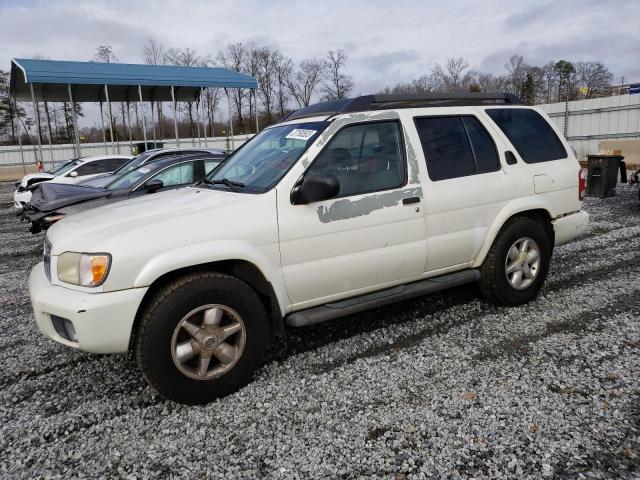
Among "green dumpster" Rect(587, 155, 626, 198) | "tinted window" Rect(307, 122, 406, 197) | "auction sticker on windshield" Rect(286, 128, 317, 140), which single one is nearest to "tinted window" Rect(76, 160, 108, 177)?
"auction sticker on windshield" Rect(286, 128, 317, 140)

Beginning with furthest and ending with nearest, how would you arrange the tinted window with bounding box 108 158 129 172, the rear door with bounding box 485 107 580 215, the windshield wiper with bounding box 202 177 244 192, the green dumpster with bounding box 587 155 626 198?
1. the tinted window with bounding box 108 158 129 172
2. the green dumpster with bounding box 587 155 626 198
3. the rear door with bounding box 485 107 580 215
4. the windshield wiper with bounding box 202 177 244 192

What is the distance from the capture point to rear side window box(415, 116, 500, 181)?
4.11 m

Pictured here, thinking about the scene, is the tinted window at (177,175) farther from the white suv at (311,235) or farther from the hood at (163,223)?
the hood at (163,223)

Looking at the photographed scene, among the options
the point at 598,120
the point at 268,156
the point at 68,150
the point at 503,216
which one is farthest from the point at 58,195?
the point at 68,150

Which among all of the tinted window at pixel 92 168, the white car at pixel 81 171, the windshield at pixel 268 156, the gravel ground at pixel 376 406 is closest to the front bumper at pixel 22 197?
the white car at pixel 81 171

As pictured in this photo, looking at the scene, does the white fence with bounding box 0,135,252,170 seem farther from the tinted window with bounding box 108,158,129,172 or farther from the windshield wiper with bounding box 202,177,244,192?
the windshield wiper with bounding box 202,177,244,192

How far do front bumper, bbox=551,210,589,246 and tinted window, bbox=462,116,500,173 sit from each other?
1.04m

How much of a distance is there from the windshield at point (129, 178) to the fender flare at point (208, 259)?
561cm

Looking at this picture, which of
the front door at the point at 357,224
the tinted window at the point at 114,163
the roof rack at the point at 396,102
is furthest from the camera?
the tinted window at the point at 114,163

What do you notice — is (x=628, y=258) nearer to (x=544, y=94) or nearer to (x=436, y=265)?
(x=436, y=265)

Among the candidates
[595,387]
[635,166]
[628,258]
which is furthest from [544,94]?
[595,387]

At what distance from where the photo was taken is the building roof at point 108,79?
65.6 feet

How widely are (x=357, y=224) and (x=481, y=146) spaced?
1.65m

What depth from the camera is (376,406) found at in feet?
10.2
